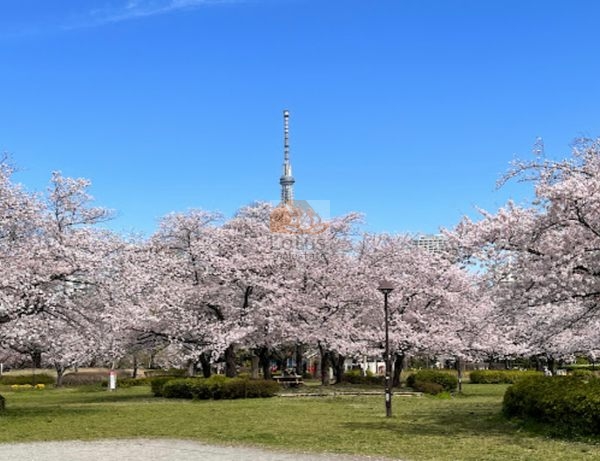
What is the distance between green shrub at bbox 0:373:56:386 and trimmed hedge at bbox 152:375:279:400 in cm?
2478

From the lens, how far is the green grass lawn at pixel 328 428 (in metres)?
13.0

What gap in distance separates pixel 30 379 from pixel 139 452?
4443cm

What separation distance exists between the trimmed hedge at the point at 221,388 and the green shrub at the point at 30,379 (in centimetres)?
2478

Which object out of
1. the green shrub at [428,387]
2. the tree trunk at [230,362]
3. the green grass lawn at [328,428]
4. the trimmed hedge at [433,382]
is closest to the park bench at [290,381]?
the tree trunk at [230,362]

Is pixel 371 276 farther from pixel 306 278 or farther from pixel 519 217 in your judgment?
pixel 519 217

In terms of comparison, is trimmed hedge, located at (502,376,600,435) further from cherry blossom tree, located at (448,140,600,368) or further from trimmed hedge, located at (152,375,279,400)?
trimmed hedge, located at (152,375,279,400)

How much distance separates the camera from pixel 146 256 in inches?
1020

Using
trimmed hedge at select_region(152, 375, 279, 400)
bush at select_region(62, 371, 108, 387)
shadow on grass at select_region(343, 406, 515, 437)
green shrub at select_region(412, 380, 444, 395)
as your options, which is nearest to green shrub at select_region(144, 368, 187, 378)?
bush at select_region(62, 371, 108, 387)

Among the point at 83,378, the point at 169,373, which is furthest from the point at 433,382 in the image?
the point at 83,378

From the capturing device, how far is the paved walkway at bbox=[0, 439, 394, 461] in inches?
488

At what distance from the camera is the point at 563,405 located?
14250mm

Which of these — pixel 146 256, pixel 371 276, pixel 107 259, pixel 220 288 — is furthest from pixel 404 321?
pixel 107 259

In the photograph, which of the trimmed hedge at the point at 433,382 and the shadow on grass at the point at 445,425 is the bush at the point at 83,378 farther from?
the shadow on grass at the point at 445,425

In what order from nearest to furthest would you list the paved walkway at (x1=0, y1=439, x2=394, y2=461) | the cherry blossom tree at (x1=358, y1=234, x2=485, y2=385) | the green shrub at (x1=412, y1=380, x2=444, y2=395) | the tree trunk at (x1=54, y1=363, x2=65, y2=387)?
the paved walkway at (x1=0, y1=439, x2=394, y2=461), the green shrub at (x1=412, y1=380, x2=444, y2=395), the cherry blossom tree at (x1=358, y1=234, x2=485, y2=385), the tree trunk at (x1=54, y1=363, x2=65, y2=387)
